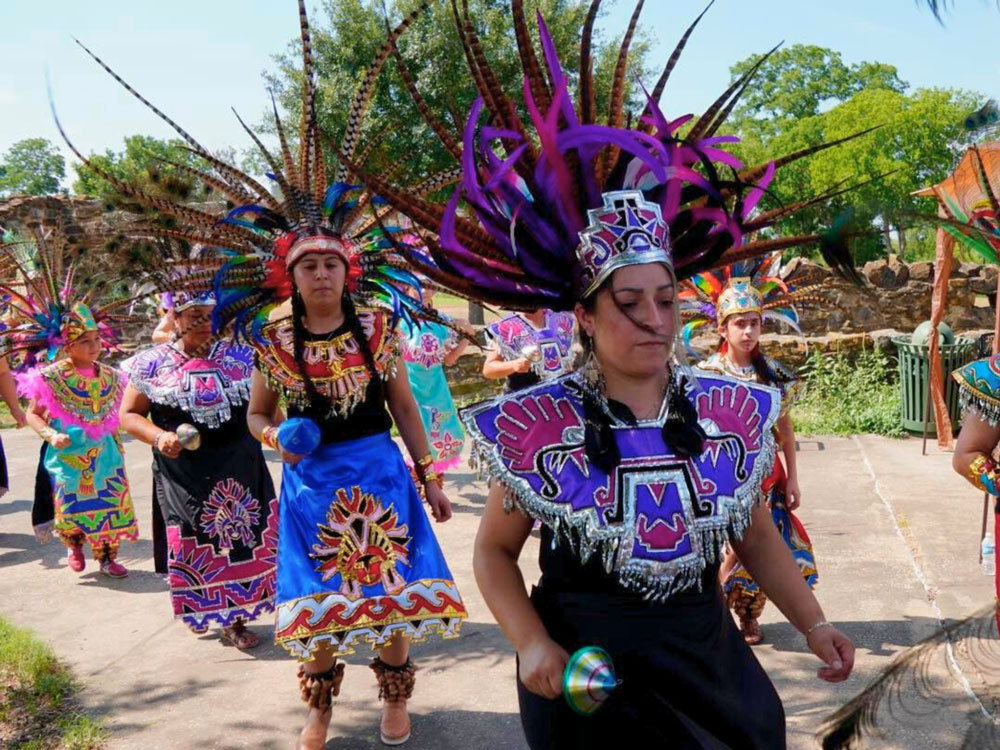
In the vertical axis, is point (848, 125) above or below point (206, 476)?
above

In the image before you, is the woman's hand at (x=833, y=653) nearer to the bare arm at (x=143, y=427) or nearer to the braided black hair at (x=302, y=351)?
the braided black hair at (x=302, y=351)

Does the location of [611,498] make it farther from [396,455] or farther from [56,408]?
[56,408]

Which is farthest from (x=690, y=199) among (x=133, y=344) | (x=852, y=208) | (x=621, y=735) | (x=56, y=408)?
(x=133, y=344)

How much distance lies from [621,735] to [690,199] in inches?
56.5

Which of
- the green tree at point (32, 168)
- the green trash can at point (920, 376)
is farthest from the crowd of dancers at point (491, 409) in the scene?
the green tree at point (32, 168)

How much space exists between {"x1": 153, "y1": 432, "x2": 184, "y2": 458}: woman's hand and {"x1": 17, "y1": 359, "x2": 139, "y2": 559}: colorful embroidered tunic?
223 cm

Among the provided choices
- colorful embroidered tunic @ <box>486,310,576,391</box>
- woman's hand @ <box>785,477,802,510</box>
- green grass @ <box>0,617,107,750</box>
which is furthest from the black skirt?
colorful embroidered tunic @ <box>486,310,576,391</box>

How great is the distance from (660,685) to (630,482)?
469 mm

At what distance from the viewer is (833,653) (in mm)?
2273

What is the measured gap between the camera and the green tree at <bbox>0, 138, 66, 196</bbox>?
8350 cm

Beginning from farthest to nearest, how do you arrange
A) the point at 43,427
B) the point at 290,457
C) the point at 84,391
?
the point at 84,391 → the point at 43,427 → the point at 290,457

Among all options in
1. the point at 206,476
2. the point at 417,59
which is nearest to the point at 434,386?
the point at 206,476

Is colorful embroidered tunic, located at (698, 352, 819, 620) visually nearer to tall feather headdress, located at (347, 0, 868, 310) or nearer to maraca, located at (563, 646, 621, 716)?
tall feather headdress, located at (347, 0, 868, 310)

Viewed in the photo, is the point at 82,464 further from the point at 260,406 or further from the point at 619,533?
the point at 619,533
